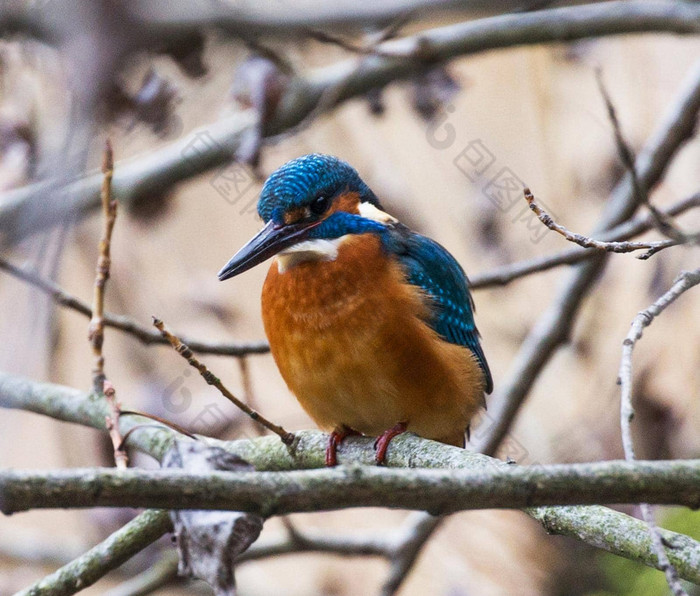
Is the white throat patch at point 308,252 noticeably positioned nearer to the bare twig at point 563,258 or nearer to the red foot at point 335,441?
the red foot at point 335,441

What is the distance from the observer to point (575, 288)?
3.12 m

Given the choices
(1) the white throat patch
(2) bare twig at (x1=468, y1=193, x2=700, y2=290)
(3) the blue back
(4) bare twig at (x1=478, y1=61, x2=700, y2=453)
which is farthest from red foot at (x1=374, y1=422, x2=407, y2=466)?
(4) bare twig at (x1=478, y1=61, x2=700, y2=453)

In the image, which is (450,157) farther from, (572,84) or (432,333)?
(432,333)

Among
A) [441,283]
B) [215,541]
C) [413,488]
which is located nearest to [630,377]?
[413,488]

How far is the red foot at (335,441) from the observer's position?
6.95 feet

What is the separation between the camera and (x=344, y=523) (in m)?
5.64

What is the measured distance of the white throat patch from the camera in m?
2.33

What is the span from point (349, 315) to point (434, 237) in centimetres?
337

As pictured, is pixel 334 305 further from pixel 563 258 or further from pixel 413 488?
pixel 413 488

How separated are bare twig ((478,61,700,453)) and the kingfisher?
52 centimetres

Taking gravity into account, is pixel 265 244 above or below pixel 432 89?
below

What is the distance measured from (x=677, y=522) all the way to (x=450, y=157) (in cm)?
370

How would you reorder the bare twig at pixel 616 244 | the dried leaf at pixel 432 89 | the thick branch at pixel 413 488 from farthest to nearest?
the dried leaf at pixel 432 89 → the bare twig at pixel 616 244 → the thick branch at pixel 413 488

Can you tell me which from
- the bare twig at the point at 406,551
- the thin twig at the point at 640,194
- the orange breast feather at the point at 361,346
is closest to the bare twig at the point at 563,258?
the thin twig at the point at 640,194
